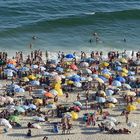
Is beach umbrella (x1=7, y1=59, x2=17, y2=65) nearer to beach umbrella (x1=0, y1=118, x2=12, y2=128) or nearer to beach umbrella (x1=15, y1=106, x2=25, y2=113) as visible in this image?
beach umbrella (x1=15, y1=106, x2=25, y2=113)

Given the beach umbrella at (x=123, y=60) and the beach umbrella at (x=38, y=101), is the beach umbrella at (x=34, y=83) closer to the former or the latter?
the beach umbrella at (x=38, y=101)

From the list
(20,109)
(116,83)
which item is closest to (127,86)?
(116,83)

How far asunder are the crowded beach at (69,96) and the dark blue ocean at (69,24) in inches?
245

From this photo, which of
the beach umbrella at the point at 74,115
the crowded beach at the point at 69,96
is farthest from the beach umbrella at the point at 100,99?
the beach umbrella at the point at 74,115

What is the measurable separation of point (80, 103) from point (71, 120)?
262cm

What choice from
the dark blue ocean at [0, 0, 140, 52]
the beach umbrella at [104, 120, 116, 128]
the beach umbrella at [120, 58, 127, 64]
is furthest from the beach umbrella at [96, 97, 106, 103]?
the dark blue ocean at [0, 0, 140, 52]

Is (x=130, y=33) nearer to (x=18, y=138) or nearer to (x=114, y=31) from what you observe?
(x=114, y=31)

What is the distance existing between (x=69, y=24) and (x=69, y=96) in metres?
25.8

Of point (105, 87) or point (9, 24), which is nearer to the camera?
point (105, 87)

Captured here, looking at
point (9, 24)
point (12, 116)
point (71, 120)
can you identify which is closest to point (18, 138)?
point (12, 116)

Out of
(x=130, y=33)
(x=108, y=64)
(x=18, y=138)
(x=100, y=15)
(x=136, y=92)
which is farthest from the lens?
(x=100, y=15)

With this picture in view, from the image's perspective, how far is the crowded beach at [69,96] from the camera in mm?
35469

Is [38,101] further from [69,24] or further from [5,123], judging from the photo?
[69,24]

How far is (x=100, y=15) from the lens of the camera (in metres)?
69.9
